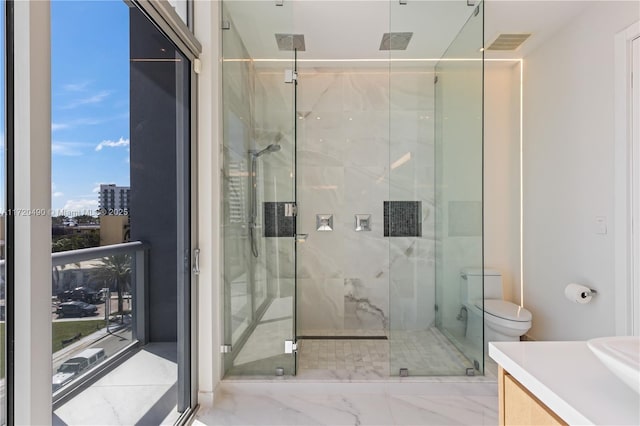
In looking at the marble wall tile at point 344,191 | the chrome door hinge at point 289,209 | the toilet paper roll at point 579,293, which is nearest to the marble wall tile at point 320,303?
the marble wall tile at point 344,191

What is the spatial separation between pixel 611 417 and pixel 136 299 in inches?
72.7

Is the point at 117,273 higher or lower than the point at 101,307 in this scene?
higher

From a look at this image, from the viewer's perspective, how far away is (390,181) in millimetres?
2521

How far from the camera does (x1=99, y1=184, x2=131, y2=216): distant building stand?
54.8 inches

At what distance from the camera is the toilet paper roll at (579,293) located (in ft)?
7.54

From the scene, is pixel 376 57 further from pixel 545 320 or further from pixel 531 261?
pixel 545 320

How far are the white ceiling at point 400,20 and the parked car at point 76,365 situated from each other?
1.96 meters

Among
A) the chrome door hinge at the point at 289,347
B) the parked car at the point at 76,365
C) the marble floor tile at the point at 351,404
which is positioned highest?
the parked car at the point at 76,365

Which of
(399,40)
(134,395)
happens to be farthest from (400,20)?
(134,395)

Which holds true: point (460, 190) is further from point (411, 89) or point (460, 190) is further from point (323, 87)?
point (323, 87)

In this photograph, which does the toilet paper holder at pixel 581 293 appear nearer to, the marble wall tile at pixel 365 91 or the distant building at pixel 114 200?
the marble wall tile at pixel 365 91

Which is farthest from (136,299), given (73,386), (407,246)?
(407,246)

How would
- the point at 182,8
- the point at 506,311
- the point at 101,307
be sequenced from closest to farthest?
the point at 101,307
the point at 182,8
the point at 506,311

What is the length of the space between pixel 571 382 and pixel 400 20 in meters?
2.36
